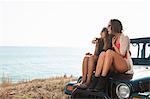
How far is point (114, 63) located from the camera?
5207mm

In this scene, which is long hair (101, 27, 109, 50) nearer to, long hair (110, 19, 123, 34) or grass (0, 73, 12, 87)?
long hair (110, 19, 123, 34)

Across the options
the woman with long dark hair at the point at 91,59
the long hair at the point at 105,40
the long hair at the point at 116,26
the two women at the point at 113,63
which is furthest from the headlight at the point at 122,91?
the long hair at the point at 116,26

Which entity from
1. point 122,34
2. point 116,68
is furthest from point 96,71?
point 122,34

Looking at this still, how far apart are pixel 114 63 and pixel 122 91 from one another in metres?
0.48

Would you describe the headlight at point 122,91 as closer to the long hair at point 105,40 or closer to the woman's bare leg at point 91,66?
the woman's bare leg at point 91,66

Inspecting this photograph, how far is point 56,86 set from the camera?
316 inches

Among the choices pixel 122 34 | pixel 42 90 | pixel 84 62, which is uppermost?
pixel 122 34

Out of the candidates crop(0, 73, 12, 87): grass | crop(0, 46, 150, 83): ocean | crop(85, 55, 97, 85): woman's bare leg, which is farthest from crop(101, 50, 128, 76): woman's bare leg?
crop(0, 73, 12, 87): grass

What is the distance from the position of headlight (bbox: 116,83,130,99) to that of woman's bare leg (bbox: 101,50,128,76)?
1.06 ft

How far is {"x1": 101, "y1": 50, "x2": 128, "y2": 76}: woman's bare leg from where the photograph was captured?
5156 millimetres

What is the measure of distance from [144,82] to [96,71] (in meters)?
0.75

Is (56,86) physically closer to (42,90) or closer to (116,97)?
(42,90)

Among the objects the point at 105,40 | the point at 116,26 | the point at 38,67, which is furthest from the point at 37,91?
the point at 38,67

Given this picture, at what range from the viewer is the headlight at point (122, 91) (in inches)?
190
